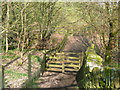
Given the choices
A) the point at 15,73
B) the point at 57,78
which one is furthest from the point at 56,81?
the point at 15,73

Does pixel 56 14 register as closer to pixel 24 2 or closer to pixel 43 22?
pixel 43 22

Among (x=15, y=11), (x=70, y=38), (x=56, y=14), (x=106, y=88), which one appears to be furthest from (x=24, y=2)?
(x=70, y=38)

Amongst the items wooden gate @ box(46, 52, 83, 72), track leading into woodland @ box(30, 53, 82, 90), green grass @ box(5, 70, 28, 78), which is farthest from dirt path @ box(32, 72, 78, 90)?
green grass @ box(5, 70, 28, 78)

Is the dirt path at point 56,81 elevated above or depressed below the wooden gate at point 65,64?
below

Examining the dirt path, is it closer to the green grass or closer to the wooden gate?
the wooden gate

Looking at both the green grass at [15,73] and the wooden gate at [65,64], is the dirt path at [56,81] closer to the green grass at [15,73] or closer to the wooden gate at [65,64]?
the wooden gate at [65,64]

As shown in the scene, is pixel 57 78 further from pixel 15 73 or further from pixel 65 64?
pixel 15 73

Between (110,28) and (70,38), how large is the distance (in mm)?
9115

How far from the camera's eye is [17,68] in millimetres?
6551

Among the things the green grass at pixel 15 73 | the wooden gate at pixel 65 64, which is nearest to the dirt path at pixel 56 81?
the wooden gate at pixel 65 64

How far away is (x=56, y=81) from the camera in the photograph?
6.55 m

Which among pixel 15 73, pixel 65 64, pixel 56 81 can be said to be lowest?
pixel 56 81

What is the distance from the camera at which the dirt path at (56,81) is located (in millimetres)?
5961

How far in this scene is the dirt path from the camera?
596 centimetres
